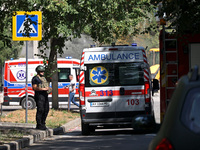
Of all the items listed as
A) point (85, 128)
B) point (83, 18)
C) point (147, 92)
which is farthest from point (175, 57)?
point (83, 18)

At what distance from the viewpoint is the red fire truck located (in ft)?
39.9

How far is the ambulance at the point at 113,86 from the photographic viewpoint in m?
13.9

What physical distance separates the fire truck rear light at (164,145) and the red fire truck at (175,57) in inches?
330

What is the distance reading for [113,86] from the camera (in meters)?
14.0

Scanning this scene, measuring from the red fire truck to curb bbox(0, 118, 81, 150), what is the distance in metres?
3.13

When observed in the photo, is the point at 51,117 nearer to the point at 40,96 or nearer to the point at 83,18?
the point at 83,18

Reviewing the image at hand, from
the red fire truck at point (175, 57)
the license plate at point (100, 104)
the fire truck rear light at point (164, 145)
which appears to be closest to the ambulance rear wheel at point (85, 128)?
the license plate at point (100, 104)

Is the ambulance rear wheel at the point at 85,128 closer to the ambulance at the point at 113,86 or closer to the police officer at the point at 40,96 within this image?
the ambulance at the point at 113,86

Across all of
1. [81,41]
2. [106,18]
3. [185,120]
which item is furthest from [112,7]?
[81,41]

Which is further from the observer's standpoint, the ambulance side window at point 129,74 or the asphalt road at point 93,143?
the ambulance side window at point 129,74

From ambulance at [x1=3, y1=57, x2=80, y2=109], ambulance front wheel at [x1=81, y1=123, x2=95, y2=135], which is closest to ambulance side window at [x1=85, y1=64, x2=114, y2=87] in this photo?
ambulance front wheel at [x1=81, y1=123, x2=95, y2=135]

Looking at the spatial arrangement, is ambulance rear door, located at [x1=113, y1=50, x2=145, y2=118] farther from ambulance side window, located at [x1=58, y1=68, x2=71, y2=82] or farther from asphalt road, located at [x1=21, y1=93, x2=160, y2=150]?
ambulance side window, located at [x1=58, y1=68, x2=71, y2=82]

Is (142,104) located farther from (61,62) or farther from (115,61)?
(61,62)

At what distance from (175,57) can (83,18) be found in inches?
343
